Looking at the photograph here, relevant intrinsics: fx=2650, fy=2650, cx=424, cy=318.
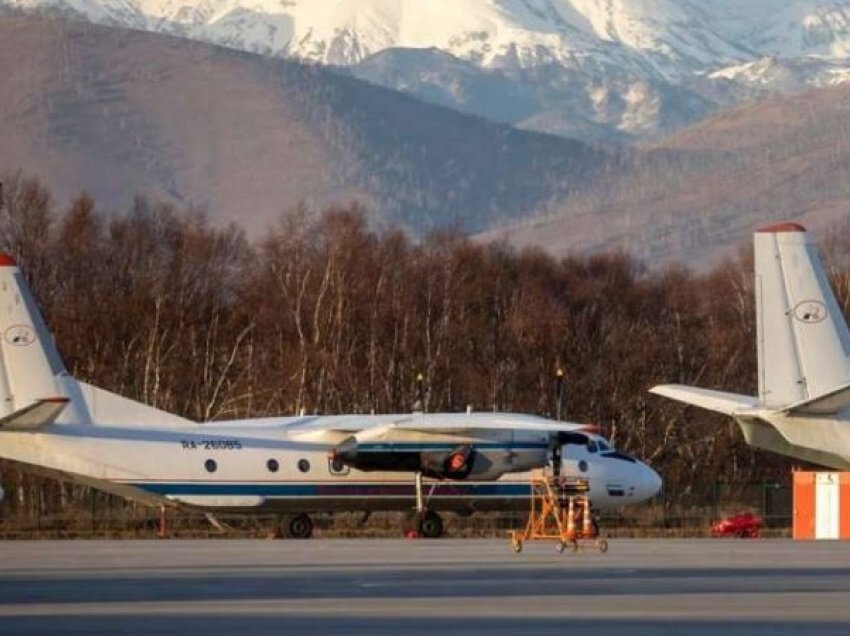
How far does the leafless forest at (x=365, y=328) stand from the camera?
301ft

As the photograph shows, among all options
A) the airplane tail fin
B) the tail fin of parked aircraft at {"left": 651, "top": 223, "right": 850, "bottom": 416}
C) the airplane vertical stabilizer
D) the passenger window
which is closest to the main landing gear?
the passenger window

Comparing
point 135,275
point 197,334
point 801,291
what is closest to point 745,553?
point 801,291

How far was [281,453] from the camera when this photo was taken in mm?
61688

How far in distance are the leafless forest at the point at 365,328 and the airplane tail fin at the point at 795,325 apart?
96.8 ft

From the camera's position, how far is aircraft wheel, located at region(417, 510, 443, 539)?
6194 centimetres

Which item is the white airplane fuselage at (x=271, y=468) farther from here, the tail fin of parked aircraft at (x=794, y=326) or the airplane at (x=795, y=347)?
the tail fin of parked aircraft at (x=794, y=326)

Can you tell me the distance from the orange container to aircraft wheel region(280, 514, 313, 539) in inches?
461

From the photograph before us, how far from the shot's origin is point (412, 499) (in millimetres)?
62969

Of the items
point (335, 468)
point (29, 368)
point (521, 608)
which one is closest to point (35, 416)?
point (29, 368)

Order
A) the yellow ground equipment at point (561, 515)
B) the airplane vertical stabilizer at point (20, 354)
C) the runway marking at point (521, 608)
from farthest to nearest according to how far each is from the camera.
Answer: the airplane vertical stabilizer at point (20, 354) → the yellow ground equipment at point (561, 515) → the runway marking at point (521, 608)

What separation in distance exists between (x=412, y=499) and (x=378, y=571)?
745 inches

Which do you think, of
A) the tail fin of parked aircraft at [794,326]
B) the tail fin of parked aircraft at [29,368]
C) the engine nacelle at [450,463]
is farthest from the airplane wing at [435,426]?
the tail fin of parked aircraft at [794,326]

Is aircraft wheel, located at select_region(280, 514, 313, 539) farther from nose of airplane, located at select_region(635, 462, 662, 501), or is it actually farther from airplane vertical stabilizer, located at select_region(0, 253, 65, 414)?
nose of airplane, located at select_region(635, 462, 662, 501)

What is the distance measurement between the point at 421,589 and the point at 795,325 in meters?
12.9
